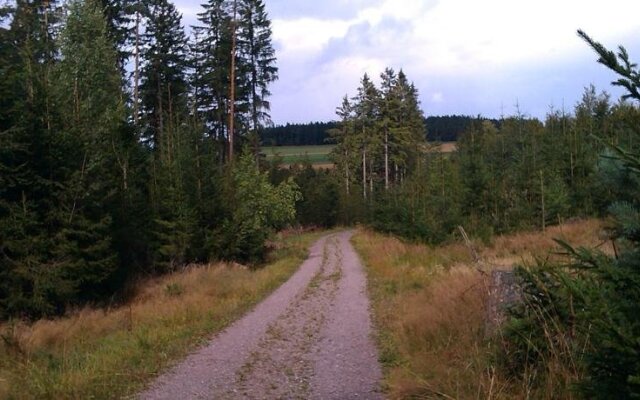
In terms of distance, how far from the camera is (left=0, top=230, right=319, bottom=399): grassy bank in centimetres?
694

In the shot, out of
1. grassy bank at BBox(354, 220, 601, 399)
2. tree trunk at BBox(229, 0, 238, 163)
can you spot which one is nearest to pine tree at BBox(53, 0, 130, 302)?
grassy bank at BBox(354, 220, 601, 399)

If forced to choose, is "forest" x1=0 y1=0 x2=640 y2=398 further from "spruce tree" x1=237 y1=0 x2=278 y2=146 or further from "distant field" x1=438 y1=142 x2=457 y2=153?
"distant field" x1=438 y1=142 x2=457 y2=153

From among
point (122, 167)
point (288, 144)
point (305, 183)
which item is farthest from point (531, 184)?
point (288, 144)

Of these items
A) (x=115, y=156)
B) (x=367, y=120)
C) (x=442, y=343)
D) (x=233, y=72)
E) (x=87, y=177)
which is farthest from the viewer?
(x=367, y=120)

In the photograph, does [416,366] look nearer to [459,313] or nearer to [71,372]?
[459,313]

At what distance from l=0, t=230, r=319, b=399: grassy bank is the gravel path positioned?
507 millimetres

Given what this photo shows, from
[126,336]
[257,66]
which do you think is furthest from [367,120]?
[126,336]

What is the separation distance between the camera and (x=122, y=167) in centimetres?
2173

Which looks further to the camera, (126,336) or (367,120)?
(367,120)

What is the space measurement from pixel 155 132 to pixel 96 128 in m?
15.9

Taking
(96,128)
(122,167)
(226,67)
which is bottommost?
(122,167)

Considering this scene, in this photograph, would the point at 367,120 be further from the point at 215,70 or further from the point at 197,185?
the point at 197,185

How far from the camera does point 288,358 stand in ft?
28.5

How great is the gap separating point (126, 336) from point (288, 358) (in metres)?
4.11
